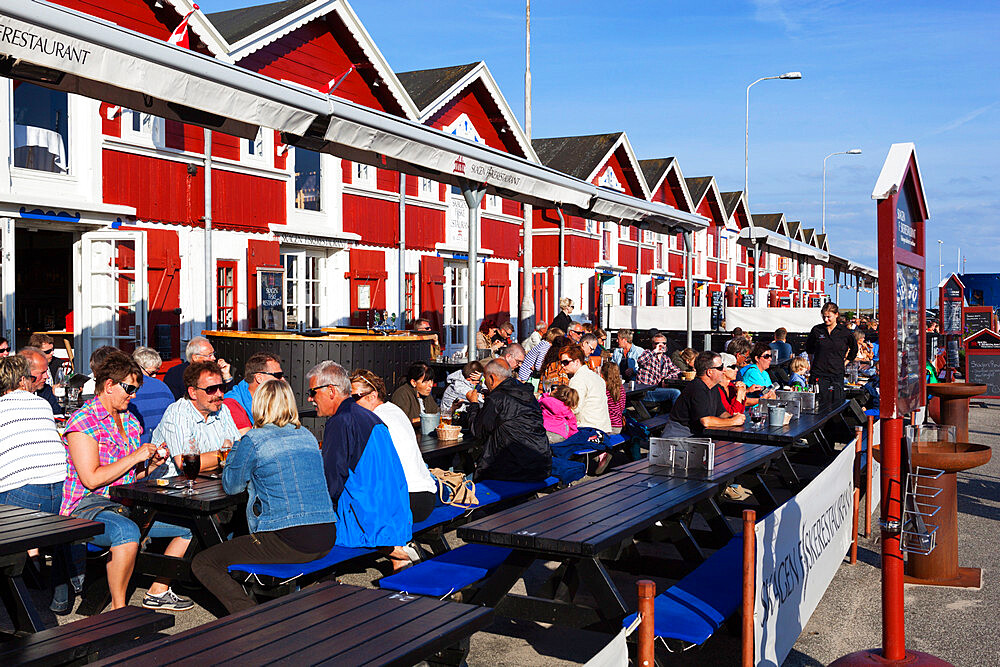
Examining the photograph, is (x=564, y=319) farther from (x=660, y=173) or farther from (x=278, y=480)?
(x=660, y=173)

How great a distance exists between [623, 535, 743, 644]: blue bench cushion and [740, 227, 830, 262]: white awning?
49.3 ft

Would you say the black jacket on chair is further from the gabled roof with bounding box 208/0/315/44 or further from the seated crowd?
the gabled roof with bounding box 208/0/315/44

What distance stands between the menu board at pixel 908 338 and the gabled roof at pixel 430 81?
16.0 m

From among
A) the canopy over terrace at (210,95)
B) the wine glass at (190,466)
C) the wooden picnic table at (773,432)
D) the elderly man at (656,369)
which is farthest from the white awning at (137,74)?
the elderly man at (656,369)

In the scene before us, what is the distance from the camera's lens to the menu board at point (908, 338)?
3.98 metres

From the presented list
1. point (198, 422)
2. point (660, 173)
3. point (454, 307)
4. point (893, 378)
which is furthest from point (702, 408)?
point (660, 173)

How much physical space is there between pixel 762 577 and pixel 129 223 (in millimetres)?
10816

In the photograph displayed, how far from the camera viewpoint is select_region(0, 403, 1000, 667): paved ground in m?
5.30

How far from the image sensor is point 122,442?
5855 millimetres

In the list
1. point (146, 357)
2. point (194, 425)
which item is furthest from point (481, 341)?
point (194, 425)

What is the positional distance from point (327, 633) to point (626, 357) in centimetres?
1178

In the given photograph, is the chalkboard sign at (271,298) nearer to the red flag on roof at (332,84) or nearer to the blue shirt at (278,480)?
the red flag on roof at (332,84)

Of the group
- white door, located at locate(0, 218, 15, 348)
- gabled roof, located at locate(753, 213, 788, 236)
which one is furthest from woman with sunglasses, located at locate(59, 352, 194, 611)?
gabled roof, located at locate(753, 213, 788, 236)

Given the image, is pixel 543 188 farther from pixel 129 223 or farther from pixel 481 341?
pixel 481 341
